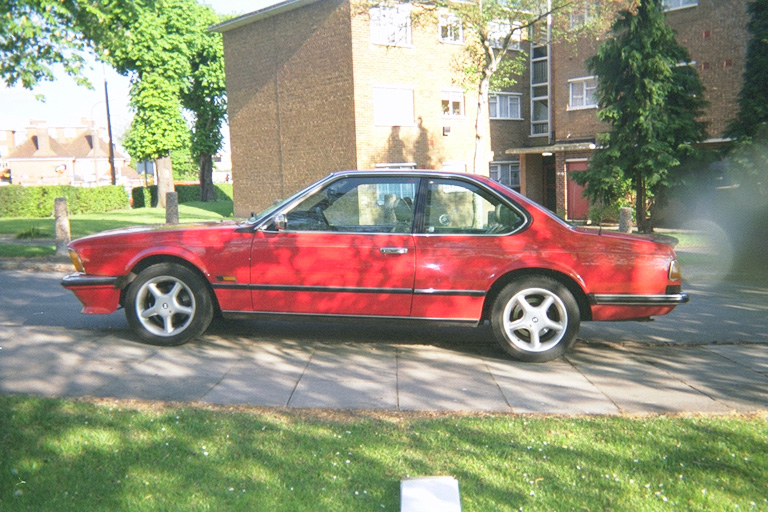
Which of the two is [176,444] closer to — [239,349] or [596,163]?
[239,349]

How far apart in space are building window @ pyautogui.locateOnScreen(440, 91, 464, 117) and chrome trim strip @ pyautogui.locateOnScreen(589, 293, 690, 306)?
26646mm

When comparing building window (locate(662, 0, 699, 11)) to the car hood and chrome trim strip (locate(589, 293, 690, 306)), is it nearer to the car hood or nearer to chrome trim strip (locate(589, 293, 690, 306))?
chrome trim strip (locate(589, 293, 690, 306))

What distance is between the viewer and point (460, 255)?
6.68 meters

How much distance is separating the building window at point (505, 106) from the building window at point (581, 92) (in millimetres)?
4137

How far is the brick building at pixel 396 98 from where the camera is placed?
89.0ft

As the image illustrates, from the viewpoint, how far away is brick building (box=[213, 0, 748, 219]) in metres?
27.1

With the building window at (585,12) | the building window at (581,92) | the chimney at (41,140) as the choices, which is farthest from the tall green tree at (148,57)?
the chimney at (41,140)

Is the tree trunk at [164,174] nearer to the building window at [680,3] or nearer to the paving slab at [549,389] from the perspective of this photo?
the building window at [680,3]

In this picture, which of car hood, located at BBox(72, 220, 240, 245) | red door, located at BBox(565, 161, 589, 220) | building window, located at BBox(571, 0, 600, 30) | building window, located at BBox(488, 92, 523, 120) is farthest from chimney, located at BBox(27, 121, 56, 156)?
car hood, located at BBox(72, 220, 240, 245)

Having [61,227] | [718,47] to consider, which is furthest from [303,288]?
[718,47]

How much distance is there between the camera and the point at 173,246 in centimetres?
691

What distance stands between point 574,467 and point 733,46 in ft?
83.5

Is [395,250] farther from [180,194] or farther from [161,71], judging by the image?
[180,194]

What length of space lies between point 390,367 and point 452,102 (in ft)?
91.0
